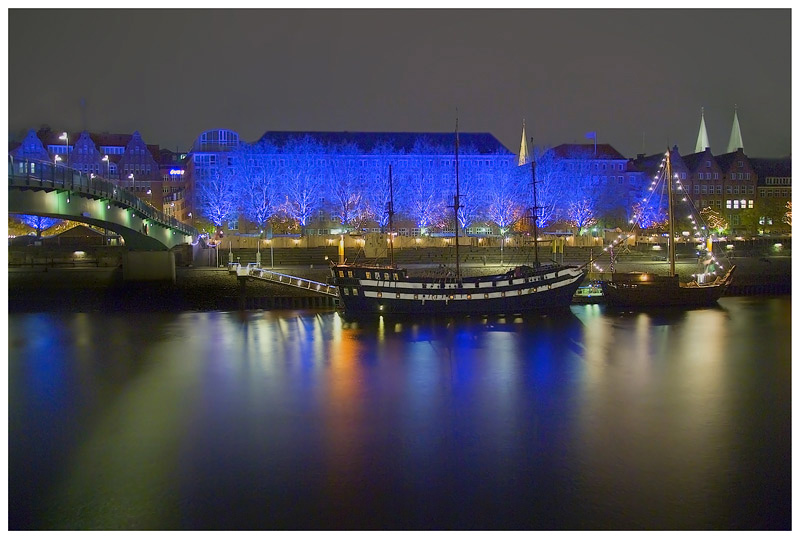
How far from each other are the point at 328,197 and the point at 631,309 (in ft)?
111

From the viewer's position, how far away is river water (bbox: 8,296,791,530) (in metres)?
11.0

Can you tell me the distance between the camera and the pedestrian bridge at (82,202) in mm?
24312

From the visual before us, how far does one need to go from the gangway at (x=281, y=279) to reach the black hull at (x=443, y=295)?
2.82m

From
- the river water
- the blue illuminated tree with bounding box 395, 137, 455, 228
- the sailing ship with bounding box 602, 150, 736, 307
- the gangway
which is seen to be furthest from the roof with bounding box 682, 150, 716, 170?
the gangway

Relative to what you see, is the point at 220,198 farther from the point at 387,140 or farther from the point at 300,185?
the point at 387,140

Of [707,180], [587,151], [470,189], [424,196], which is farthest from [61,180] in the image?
[707,180]

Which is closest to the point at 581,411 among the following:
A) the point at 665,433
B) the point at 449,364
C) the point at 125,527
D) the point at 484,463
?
the point at 665,433

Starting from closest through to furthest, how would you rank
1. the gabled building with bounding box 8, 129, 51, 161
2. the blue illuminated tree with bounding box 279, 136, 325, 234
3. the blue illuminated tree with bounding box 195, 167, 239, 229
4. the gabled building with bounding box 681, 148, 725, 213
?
1. the blue illuminated tree with bounding box 279, 136, 325, 234
2. the blue illuminated tree with bounding box 195, 167, 239, 229
3. the gabled building with bounding box 681, 148, 725, 213
4. the gabled building with bounding box 8, 129, 51, 161

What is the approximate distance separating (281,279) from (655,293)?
16520 millimetres

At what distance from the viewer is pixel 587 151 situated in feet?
243

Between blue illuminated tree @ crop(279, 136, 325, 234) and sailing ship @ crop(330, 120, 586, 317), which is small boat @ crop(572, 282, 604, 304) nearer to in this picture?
sailing ship @ crop(330, 120, 586, 317)

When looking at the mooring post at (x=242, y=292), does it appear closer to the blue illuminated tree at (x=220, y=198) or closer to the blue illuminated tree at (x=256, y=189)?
the blue illuminated tree at (x=256, y=189)

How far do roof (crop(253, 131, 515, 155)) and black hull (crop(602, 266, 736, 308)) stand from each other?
132 feet

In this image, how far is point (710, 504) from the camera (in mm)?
11109
